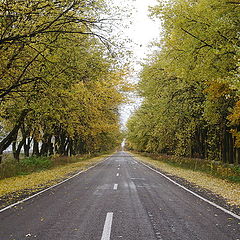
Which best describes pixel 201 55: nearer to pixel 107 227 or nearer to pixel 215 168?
pixel 215 168

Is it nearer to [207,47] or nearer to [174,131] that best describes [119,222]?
[207,47]

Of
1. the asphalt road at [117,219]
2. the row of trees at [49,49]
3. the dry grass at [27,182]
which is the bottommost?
the dry grass at [27,182]

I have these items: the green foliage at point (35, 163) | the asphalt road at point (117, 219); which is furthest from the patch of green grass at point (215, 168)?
the green foliage at point (35, 163)

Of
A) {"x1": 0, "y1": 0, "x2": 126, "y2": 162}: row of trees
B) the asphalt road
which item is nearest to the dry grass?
the asphalt road

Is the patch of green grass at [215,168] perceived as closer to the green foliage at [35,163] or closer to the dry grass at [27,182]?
the dry grass at [27,182]

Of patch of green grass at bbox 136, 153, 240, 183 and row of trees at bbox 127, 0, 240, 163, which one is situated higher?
row of trees at bbox 127, 0, 240, 163

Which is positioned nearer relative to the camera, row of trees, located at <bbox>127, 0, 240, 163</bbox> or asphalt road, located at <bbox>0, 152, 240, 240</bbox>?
asphalt road, located at <bbox>0, 152, 240, 240</bbox>

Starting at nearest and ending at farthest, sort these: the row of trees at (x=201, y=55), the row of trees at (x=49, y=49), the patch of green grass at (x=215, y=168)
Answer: the row of trees at (x=49, y=49) < the row of trees at (x=201, y=55) < the patch of green grass at (x=215, y=168)

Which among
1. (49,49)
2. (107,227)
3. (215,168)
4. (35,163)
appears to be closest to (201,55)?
(49,49)

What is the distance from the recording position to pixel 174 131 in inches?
1045

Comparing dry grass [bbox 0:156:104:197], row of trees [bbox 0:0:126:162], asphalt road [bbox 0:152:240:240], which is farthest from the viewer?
dry grass [bbox 0:156:104:197]

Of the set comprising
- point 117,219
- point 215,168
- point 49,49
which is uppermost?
point 49,49

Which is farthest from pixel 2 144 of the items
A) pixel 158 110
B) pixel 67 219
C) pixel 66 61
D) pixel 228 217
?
pixel 228 217

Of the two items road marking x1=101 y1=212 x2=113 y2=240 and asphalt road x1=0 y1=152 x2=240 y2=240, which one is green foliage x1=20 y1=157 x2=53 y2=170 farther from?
road marking x1=101 y1=212 x2=113 y2=240
